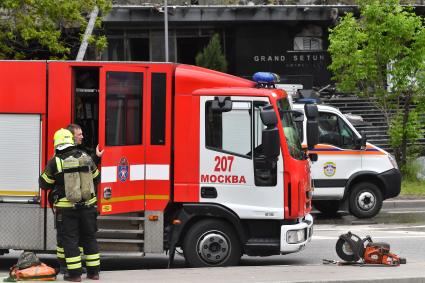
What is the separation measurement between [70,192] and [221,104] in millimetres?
2376

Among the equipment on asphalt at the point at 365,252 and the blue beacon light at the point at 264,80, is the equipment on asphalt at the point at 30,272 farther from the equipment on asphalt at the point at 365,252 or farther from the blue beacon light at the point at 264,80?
the equipment on asphalt at the point at 365,252

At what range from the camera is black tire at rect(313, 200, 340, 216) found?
61.4 ft

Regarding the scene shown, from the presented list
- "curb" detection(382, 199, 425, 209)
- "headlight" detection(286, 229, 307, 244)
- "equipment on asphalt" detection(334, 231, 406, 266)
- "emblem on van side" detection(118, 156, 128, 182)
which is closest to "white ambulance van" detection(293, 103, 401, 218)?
"curb" detection(382, 199, 425, 209)

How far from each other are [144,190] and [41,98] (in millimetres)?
1737

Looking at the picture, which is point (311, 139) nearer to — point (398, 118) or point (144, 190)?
point (144, 190)

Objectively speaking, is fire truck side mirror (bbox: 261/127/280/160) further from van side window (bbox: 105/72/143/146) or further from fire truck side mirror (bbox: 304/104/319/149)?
Result: van side window (bbox: 105/72/143/146)

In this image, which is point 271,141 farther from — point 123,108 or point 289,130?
point 123,108

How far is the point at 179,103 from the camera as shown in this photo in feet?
36.0

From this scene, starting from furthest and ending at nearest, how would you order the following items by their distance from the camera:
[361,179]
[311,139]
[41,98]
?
[361,179], [311,139], [41,98]

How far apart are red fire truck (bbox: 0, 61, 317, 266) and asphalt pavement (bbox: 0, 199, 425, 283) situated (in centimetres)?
58

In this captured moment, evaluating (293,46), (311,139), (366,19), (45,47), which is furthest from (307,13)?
(311,139)

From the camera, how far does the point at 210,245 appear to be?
36.3ft

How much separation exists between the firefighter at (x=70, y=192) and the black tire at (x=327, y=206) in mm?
9686

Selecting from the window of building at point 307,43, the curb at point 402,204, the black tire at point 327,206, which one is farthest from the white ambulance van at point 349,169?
the window of building at point 307,43
